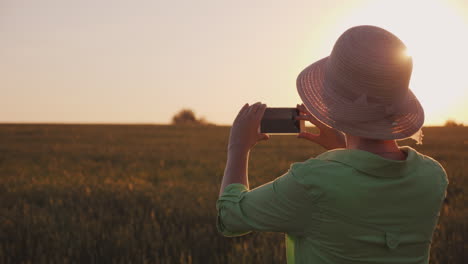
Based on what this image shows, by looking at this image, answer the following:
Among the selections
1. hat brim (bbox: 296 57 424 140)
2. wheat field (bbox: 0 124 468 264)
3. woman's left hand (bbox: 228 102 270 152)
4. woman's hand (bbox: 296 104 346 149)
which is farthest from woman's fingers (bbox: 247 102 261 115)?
wheat field (bbox: 0 124 468 264)

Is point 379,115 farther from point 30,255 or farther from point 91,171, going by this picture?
point 91,171

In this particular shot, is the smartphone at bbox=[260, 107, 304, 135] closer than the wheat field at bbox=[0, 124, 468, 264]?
Yes

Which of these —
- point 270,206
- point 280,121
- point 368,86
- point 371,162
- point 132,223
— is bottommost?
point 132,223

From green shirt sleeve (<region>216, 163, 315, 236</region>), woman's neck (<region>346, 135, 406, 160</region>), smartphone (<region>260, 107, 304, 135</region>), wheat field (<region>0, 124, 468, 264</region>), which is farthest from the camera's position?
wheat field (<region>0, 124, 468, 264</region>)

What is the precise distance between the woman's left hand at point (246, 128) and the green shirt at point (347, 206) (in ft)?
0.61

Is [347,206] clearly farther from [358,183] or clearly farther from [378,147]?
[378,147]

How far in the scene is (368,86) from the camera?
1407 mm

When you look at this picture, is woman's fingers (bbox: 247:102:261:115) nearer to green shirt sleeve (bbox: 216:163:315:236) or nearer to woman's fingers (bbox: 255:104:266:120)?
woman's fingers (bbox: 255:104:266:120)

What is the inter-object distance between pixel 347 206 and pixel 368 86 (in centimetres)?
39

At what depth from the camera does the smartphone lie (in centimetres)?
185

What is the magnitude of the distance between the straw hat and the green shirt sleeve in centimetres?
26

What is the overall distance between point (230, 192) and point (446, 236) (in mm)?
3433

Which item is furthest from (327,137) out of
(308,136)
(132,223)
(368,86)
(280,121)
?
(132,223)

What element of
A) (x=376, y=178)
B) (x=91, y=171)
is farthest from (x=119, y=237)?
(x=91, y=171)
